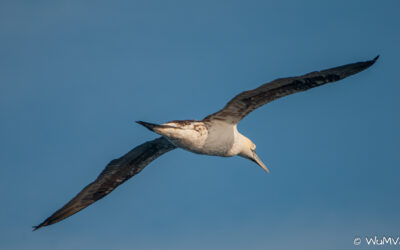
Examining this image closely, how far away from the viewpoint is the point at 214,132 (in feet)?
52.1

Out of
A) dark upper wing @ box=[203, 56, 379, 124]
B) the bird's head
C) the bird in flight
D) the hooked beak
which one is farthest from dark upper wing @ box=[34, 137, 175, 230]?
dark upper wing @ box=[203, 56, 379, 124]

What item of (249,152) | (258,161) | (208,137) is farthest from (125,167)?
(258,161)

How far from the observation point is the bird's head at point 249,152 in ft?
57.7

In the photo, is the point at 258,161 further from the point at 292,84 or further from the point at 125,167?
the point at 292,84

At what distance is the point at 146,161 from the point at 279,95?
5004 mm

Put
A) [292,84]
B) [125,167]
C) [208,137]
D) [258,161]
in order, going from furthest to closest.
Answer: [258,161] < [125,167] < [208,137] < [292,84]

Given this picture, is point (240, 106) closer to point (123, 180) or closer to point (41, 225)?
point (123, 180)

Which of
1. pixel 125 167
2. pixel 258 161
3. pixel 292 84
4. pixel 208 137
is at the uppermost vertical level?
pixel 292 84

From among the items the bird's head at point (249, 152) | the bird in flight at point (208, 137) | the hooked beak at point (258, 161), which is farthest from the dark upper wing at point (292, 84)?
the hooked beak at point (258, 161)

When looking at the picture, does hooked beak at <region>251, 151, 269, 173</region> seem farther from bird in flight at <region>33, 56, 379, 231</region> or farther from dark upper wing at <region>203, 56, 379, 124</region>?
dark upper wing at <region>203, 56, 379, 124</region>

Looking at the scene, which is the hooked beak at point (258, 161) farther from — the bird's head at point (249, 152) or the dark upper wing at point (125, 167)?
the dark upper wing at point (125, 167)

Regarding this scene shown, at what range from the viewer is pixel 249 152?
18.0 meters

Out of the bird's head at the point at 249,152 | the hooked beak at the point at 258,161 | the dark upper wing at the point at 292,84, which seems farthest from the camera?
the hooked beak at the point at 258,161

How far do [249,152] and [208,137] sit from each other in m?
2.62
